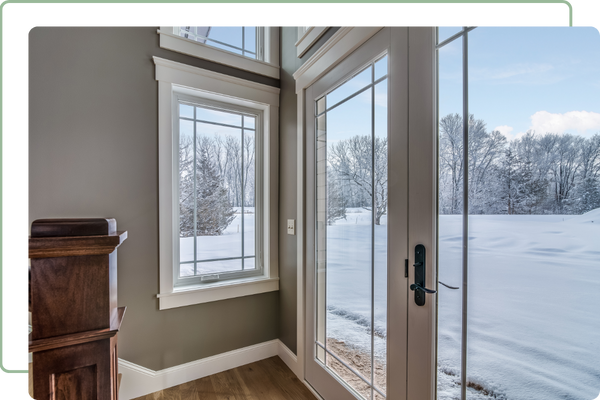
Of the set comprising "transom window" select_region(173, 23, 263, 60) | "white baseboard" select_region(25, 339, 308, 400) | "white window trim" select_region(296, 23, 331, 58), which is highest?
"transom window" select_region(173, 23, 263, 60)

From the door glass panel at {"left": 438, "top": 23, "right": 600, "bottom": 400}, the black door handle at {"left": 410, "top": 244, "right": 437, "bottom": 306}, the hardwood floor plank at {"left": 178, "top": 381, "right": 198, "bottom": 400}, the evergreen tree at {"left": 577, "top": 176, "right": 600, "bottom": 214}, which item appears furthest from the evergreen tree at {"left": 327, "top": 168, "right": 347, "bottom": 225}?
the hardwood floor plank at {"left": 178, "top": 381, "right": 198, "bottom": 400}

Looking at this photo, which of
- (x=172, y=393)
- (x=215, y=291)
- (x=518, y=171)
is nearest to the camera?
(x=518, y=171)

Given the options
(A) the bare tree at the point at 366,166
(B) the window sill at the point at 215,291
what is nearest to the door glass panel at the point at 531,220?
(A) the bare tree at the point at 366,166

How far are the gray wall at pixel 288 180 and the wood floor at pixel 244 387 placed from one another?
0.72 ft

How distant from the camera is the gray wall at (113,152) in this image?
61.9 inches

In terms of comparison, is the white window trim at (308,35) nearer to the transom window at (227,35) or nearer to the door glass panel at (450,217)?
the transom window at (227,35)

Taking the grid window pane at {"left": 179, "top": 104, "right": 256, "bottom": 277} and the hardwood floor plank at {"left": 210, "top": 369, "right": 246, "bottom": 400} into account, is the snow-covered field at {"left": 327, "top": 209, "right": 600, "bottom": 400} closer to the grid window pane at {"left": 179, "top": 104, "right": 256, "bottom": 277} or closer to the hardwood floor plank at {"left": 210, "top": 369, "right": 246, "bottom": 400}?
the hardwood floor plank at {"left": 210, "top": 369, "right": 246, "bottom": 400}

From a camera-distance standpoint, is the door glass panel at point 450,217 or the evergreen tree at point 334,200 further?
the evergreen tree at point 334,200

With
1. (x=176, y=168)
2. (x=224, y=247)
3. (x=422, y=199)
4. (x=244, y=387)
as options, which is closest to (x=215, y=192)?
(x=176, y=168)

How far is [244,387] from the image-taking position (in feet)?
6.08

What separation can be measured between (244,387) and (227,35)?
2631 mm

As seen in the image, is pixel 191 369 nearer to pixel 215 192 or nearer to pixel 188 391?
pixel 188 391

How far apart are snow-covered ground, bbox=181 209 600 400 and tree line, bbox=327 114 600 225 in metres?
0.04

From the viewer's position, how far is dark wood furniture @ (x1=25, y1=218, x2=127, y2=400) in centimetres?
34
